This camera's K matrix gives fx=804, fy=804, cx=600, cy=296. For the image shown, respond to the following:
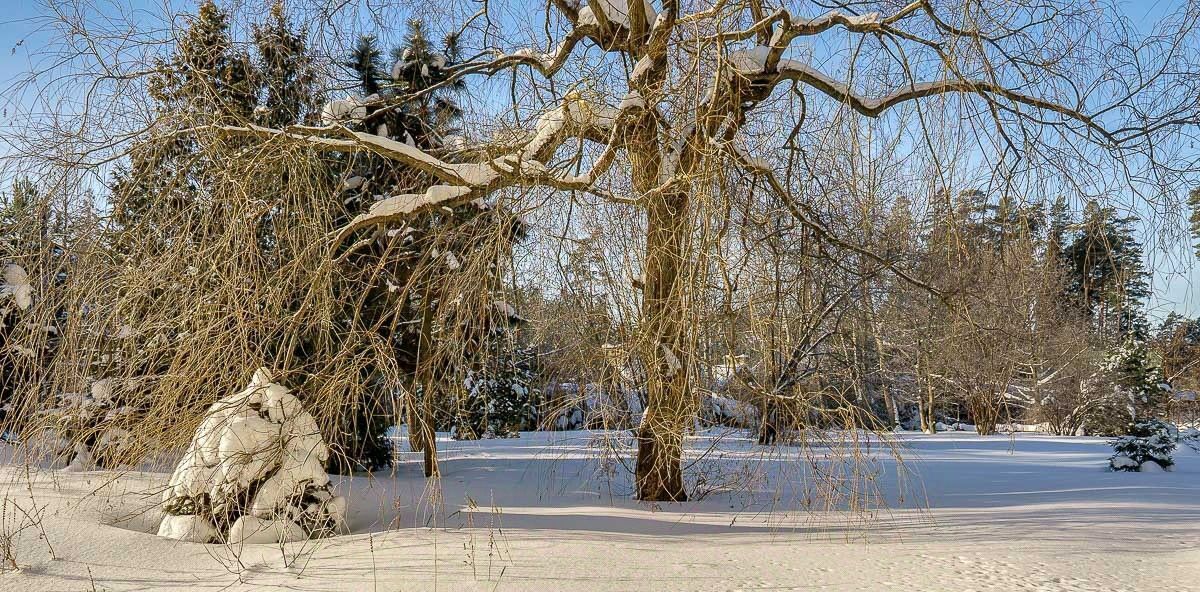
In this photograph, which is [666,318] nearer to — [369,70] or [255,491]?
[255,491]

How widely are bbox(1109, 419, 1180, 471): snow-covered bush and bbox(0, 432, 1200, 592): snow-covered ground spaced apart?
2.75 m

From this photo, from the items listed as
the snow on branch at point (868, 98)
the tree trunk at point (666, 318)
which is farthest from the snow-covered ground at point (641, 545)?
the snow on branch at point (868, 98)

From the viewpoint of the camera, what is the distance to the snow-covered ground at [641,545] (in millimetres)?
3564

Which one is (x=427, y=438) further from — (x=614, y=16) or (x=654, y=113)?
(x=614, y=16)

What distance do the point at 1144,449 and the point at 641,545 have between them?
25.5ft

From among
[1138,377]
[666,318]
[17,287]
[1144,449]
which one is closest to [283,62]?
[17,287]

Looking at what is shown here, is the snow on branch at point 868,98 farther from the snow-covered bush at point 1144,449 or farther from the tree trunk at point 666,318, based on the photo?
the snow-covered bush at point 1144,449

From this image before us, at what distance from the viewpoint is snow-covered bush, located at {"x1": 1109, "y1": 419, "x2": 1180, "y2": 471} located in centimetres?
909

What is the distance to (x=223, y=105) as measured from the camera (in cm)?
423

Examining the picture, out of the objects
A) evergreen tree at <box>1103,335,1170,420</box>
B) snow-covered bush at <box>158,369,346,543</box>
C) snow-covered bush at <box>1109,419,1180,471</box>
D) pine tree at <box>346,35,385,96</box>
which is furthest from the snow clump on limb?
evergreen tree at <box>1103,335,1170,420</box>

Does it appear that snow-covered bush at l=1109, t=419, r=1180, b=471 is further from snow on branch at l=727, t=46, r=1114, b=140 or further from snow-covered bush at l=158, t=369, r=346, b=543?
snow-covered bush at l=158, t=369, r=346, b=543

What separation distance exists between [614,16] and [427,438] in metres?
3.84

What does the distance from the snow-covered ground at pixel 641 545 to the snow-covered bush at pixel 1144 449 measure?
108 inches

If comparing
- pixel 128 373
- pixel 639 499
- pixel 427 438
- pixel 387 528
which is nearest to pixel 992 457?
pixel 639 499
